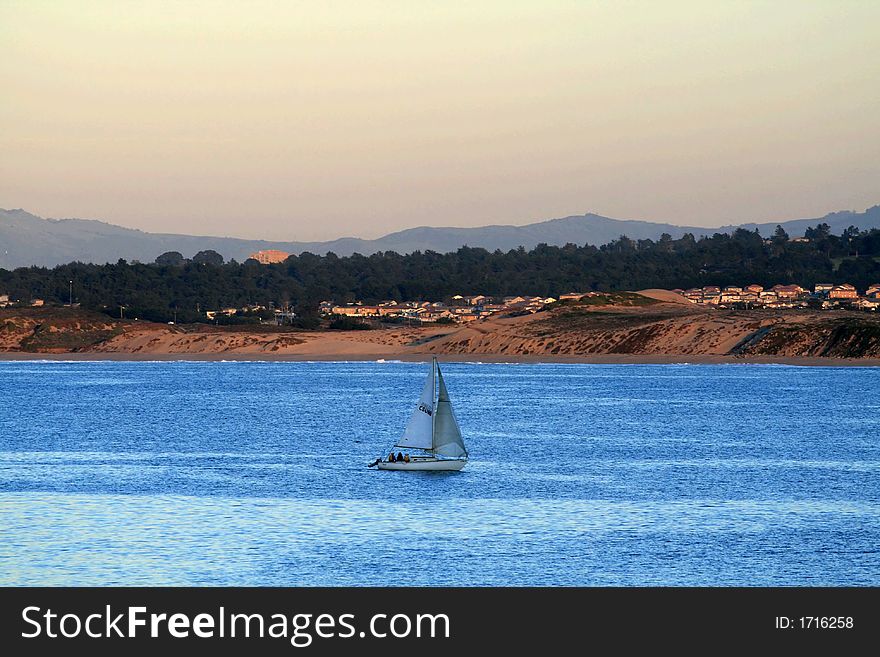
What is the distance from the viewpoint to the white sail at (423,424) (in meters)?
63.4

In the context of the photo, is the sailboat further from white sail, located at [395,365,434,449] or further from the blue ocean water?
the blue ocean water

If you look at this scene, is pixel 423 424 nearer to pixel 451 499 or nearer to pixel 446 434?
pixel 446 434

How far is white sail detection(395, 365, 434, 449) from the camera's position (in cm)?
6341

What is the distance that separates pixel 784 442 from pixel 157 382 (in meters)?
109

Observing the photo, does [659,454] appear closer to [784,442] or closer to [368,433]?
[784,442]

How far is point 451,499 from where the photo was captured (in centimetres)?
5584

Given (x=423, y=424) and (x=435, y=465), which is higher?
(x=423, y=424)

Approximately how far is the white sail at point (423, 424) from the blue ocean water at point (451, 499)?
1831 millimetres

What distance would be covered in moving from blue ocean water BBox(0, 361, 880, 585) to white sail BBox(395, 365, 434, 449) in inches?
72.1

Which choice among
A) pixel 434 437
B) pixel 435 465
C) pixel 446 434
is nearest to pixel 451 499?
pixel 435 465

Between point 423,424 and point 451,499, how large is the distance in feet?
30.4
